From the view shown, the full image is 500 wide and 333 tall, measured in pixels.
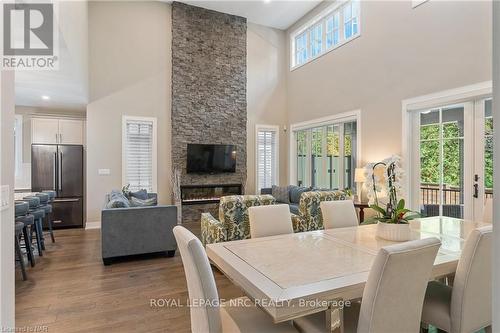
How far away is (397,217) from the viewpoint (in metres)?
2.13

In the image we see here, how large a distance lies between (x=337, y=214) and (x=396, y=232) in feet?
2.19

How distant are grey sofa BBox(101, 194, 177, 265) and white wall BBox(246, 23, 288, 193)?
3.83 metres

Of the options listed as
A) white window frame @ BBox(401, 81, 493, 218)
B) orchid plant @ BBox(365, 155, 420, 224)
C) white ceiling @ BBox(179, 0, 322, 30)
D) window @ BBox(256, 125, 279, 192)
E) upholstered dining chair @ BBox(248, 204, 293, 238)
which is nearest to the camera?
orchid plant @ BBox(365, 155, 420, 224)

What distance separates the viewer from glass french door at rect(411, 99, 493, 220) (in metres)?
3.89

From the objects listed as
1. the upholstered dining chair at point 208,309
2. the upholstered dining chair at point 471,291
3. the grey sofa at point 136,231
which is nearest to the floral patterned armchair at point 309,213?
the grey sofa at point 136,231

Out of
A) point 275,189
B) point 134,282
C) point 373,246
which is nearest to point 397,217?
point 373,246

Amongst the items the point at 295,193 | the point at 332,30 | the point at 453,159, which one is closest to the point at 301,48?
the point at 332,30

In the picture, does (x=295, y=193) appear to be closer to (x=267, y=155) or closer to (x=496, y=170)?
(x=267, y=155)

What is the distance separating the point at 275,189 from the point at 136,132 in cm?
353

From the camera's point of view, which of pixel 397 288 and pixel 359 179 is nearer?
pixel 397 288

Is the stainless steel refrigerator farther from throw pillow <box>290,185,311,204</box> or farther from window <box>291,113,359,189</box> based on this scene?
window <box>291,113,359,189</box>

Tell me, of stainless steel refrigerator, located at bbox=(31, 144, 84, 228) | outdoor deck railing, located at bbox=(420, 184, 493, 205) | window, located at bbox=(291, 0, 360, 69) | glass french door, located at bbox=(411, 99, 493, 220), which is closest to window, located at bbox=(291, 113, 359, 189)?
glass french door, located at bbox=(411, 99, 493, 220)

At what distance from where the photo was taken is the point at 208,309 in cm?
136

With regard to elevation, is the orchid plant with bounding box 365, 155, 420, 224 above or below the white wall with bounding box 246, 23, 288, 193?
below
